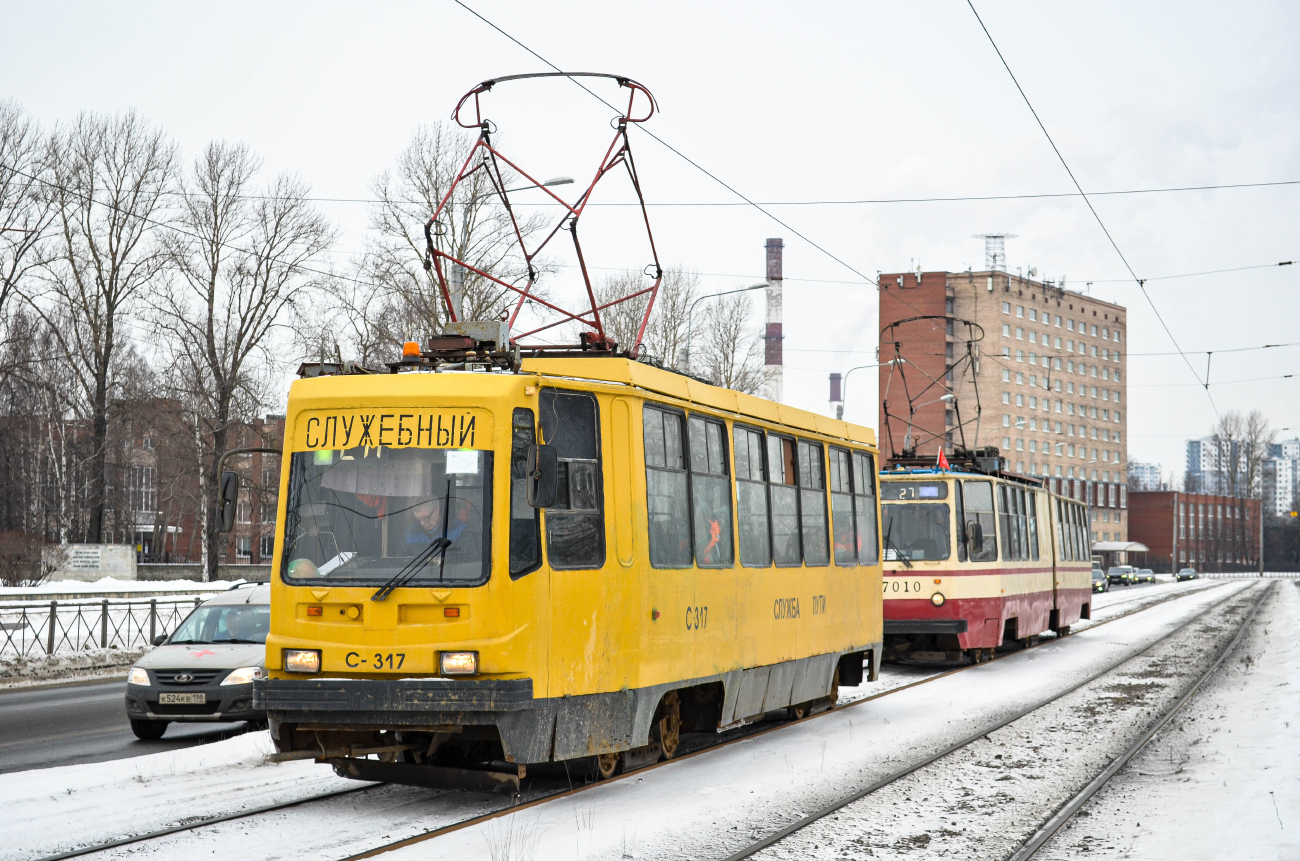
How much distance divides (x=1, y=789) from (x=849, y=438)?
29.7 ft

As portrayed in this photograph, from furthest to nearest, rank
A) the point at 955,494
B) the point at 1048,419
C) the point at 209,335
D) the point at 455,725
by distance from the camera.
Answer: the point at 1048,419 < the point at 209,335 < the point at 955,494 < the point at 455,725

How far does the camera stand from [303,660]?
8.66 meters

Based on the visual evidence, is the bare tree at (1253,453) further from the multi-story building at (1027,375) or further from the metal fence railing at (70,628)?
the metal fence railing at (70,628)

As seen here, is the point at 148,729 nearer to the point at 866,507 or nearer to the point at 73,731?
the point at 73,731

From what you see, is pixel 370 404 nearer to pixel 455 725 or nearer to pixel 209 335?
pixel 455 725

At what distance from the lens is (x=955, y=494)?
65.6ft

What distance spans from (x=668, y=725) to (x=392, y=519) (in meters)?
3.25

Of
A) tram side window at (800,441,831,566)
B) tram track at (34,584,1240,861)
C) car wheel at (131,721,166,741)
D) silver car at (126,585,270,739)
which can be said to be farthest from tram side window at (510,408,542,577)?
car wheel at (131,721,166,741)

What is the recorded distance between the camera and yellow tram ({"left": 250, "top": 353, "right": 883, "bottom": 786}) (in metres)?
8.48

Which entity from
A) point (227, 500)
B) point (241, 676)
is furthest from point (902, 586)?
point (227, 500)

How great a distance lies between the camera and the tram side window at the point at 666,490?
393 inches

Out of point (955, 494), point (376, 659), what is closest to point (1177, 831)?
point (376, 659)

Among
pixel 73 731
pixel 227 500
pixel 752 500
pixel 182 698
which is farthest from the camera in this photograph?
pixel 73 731

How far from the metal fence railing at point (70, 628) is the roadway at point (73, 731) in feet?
15.4
